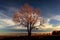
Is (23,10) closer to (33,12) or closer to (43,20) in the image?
(33,12)

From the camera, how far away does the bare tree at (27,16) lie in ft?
8.02

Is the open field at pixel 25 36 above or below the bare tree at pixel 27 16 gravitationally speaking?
below

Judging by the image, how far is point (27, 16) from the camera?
97.1 inches

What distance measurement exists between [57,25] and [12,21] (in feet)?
2.46

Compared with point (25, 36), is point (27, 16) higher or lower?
higher

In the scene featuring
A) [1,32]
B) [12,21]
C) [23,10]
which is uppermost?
[23,10]

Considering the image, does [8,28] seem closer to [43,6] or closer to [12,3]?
[12,3]

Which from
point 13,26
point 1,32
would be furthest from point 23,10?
point 1,32

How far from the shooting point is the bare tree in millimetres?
2443

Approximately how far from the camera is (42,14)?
2504mm

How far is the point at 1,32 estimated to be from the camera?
94.8 inches

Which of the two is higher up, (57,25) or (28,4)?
(28,4)

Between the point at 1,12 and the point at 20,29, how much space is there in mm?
412

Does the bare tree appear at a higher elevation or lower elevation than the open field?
higher
